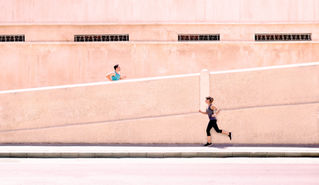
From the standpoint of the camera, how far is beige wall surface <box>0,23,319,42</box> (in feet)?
61.0

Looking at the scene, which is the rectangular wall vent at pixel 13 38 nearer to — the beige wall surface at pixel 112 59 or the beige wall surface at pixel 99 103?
the beige wall surface at pixel 112 59

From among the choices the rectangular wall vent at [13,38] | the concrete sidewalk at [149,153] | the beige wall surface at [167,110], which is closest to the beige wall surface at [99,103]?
the beige wall surface at [167,110]

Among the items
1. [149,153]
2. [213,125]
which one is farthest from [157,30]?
[149,153]

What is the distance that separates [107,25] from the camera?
18781 millimetres

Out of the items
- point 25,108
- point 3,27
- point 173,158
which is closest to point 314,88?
point 173,158

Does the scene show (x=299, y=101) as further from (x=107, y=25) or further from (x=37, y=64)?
(x=37, y=64)
